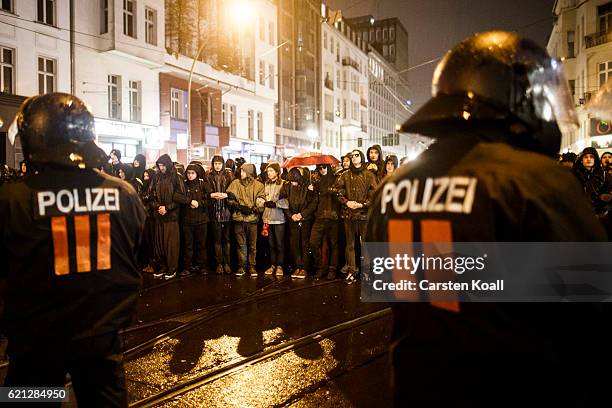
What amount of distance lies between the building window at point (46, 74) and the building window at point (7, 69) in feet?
4.18

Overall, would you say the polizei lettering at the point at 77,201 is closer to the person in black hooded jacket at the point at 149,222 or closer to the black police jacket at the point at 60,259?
the black police jacket at the point at 60,259

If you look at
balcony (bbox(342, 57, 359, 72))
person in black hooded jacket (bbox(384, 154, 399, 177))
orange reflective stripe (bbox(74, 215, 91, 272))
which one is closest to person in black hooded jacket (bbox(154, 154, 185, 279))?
person in black hooded jacket (bbox(384, 154, 399, 177))

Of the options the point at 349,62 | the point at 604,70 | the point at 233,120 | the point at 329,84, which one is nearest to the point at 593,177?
the point at 604,70

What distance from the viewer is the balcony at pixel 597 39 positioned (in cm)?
3231

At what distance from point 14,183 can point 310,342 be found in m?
3.93

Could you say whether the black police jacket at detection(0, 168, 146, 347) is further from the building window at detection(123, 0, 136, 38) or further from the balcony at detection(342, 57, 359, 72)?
the balcony at detection(342, 57, 359, 72)

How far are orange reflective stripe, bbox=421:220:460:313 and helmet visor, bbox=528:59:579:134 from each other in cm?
54

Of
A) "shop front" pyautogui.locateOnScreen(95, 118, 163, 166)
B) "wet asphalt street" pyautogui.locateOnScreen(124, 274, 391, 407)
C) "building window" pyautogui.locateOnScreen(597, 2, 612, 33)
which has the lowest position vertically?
"wet asphalt street" pyautogui.locateOnScreen(124, 274, 391, 407)

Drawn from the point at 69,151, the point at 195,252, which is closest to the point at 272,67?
the point at 195,252

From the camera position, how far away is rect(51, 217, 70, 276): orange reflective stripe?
8.79 ft

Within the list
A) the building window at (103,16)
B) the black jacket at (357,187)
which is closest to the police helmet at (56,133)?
the black jacket at (357,187)

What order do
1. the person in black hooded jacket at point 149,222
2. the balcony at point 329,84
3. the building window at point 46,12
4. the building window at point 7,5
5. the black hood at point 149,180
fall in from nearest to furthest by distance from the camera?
the person in black hooded jacket at point 149,222
the black hood at point 149,180
the building window at point 7,5
the building window at point 46,12
the balcony at point 329,84

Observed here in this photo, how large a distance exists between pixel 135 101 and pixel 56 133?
1030 inches

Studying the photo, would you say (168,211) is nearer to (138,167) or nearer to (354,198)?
(138,167)
